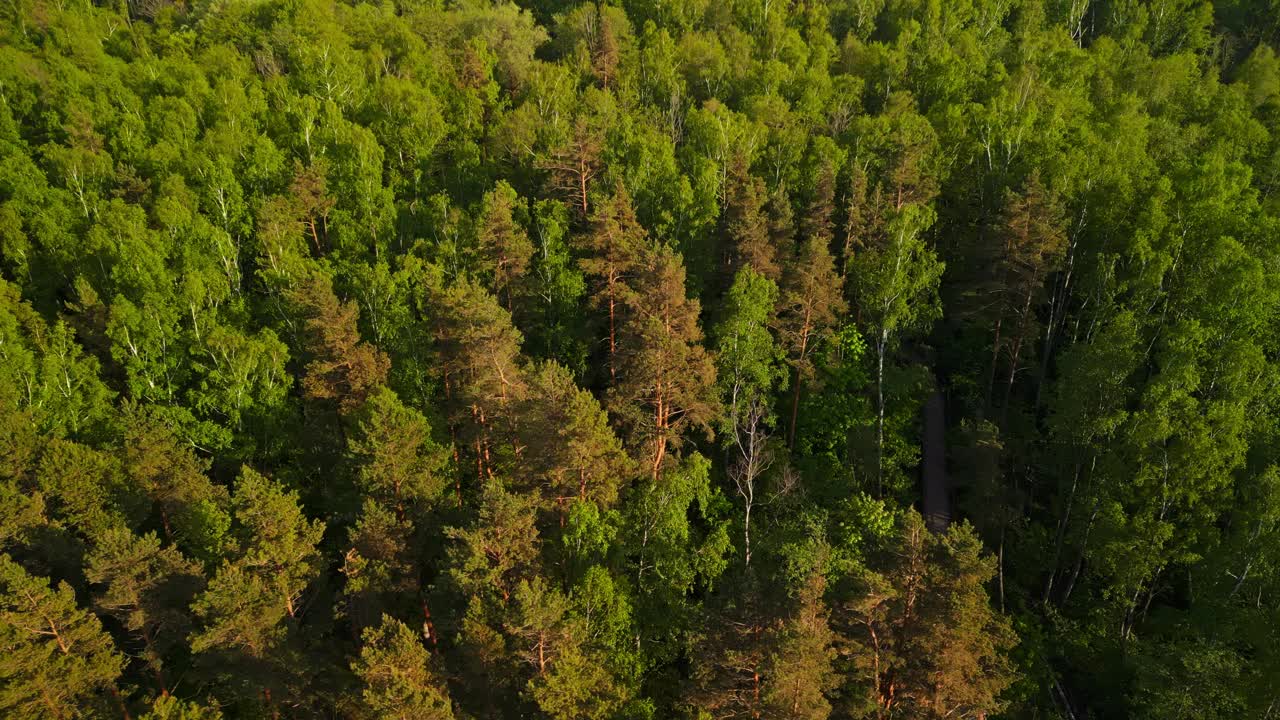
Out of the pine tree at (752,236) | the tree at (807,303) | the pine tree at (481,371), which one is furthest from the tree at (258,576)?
the pine tree at (752,236)

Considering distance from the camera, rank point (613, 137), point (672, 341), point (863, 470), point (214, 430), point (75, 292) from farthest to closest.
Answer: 1. point (613, 137)
2. point (75, 292)
3. point (863, 470)
4. point (214, 430)
5. point (672, 341)

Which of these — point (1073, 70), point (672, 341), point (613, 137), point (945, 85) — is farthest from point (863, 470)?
point (1073, 70)

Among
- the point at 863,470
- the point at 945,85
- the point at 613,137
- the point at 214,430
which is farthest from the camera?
the point at 945,85

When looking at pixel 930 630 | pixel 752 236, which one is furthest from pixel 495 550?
pixel 752 236

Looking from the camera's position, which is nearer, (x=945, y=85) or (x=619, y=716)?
(x=619, y=716)

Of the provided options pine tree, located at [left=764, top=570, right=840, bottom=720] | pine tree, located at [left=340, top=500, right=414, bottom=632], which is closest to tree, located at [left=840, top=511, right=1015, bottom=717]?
pine tree, located at [left=764, top=570, right=840, bottom=720]

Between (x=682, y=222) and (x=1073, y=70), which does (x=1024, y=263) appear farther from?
(x=1073, y=70)
